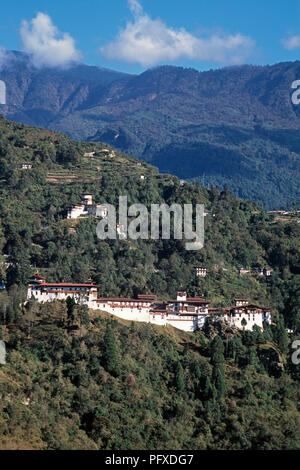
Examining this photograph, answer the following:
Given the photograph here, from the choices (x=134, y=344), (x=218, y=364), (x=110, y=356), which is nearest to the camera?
(x=110, y=356)

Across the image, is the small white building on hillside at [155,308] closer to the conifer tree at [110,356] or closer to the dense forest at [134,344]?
the dense forest at [134,344]

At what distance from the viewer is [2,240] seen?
74.5 m

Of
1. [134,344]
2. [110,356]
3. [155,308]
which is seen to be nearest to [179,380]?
[134,344]

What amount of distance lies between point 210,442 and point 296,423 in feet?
20.6

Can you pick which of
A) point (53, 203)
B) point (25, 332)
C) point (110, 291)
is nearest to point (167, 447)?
point (25, 332)

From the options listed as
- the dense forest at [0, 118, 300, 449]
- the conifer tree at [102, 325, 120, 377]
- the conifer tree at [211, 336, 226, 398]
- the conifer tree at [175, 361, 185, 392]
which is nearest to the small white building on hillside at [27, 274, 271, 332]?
the dense forest at [0, 118, 300, 449]

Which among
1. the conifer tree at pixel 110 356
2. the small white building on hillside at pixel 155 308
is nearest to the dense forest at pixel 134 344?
the conifer tree at pixel 110 356

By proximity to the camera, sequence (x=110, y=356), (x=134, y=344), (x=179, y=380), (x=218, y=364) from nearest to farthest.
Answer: (x=110, y=356) → (x=179, y=380) → (x=218, y=364) → (x=134, y=344)

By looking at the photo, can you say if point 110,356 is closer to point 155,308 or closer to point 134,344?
point 134,344

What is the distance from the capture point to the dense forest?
48.0 metres

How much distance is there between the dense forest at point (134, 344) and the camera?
157 ft

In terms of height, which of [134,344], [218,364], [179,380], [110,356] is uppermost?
[134,344]

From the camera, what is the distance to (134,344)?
184 feet
